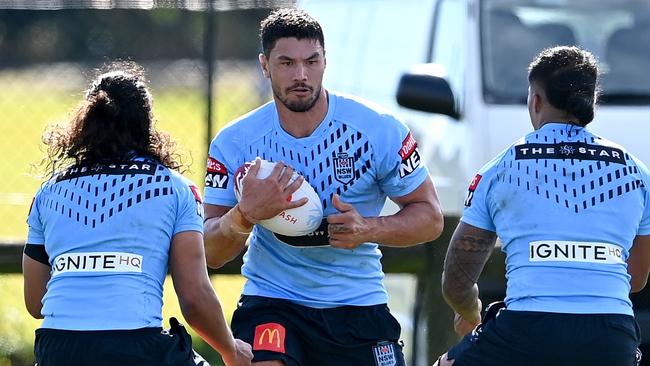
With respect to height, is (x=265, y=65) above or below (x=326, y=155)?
above

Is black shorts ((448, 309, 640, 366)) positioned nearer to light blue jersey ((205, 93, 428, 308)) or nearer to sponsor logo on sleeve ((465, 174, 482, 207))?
sponsor logo on sleeve ((465, 174, 482, 207))

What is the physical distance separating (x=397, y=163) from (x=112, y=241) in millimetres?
1297

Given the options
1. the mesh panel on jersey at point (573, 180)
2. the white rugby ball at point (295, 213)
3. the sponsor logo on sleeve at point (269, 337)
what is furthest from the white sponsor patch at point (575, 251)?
the sponsor logo on sleeve at point (269, 337)

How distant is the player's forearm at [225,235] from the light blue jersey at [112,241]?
409mm

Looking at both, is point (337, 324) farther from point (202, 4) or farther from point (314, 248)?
point (202, 4)

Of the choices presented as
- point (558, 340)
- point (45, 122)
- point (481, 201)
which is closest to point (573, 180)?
point (481, 201)

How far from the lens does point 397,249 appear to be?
7445 mm

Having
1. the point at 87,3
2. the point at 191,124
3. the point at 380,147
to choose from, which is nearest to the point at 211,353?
the point at 87,3

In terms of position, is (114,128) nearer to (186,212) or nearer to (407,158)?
(186,212)

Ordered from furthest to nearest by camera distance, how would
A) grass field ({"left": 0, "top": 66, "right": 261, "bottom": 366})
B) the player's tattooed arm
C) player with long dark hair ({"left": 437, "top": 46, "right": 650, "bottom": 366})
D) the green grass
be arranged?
grass field ({"left": 0, "top": 66, "right": 261, "bottom": 366}) → the green grass → the player's tattooed arm → player with long dark hair ({"left": 437, "top": 46, "right": 650, "bottom": 366})

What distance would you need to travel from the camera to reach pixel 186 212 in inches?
198

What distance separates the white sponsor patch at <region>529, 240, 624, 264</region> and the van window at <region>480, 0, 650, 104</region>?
8.19 ft

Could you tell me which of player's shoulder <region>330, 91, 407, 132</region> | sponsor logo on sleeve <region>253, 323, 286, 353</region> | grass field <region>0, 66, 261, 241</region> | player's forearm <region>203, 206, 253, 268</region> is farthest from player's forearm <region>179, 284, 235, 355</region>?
grass field <region>0, 66, 261, 241</region>

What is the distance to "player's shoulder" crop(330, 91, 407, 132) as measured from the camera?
5.70 meters
